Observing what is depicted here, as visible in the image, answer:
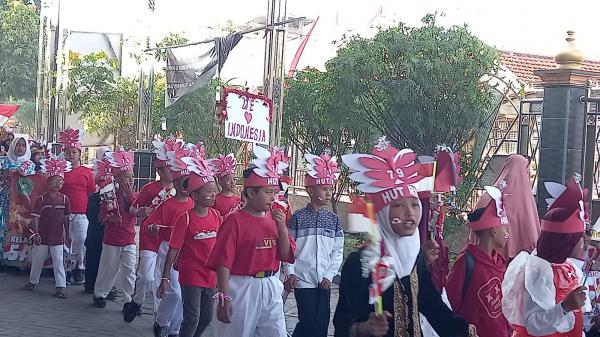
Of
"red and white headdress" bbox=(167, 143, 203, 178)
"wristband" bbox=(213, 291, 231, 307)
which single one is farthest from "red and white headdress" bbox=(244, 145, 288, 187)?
"red and white headdress" bbox=(167, 143, 203, 178)

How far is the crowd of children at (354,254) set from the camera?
4363 mm

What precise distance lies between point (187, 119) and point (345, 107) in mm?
10559

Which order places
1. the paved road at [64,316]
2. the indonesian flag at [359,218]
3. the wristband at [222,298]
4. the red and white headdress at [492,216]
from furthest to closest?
the paved road at [64,316] < the wristband at [222,298] < the red and white headdress at [492,216] < the indonesian flag at [359,218]

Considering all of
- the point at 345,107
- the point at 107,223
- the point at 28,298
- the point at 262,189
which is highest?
the point at 345,107

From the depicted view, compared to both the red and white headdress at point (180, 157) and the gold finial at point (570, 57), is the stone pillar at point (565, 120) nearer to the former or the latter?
the gold finial at point (570, 57)

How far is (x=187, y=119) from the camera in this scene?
24.5 m

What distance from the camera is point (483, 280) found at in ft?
16.6

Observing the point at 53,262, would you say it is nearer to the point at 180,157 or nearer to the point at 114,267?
the point at 114,267

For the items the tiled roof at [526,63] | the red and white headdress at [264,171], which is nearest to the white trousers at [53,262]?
the red and white headdress at [264,171]

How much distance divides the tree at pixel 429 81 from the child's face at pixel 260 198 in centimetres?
694

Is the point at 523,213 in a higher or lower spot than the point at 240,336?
higher

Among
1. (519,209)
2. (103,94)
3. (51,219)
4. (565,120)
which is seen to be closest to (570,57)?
(565,120)

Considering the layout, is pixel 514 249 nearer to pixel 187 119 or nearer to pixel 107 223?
pixel 107 223

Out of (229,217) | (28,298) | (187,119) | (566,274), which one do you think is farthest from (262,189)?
(187,119)
